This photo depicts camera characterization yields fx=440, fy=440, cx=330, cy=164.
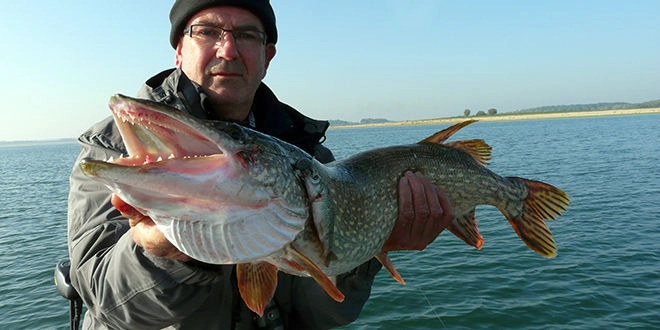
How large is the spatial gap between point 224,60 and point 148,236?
4.70 feet

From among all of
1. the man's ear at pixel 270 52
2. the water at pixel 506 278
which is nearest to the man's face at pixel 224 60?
the man's ear at pixel 270 52

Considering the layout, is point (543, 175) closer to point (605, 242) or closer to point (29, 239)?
point (605, 242)

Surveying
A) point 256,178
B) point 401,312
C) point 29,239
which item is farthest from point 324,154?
point 29,239

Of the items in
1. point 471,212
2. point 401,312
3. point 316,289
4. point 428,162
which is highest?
point 428,162

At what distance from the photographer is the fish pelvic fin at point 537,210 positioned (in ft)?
10.1

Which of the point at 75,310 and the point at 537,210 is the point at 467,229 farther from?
the point at 75,310

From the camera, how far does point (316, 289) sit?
2.66 m

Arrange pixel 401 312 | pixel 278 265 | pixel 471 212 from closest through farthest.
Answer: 1. pixel 278 265
2. pixel 471 212
3. pixel 401 312

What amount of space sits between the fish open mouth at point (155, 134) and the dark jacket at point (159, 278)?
489mm

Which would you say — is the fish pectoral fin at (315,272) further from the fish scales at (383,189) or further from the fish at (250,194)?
the fish scales at (383,189)

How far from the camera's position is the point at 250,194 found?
1.55 m

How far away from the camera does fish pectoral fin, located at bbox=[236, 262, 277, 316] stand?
1.81 m

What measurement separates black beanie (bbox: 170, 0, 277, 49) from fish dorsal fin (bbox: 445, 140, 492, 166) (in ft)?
4.91

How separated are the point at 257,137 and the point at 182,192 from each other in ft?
1.34
